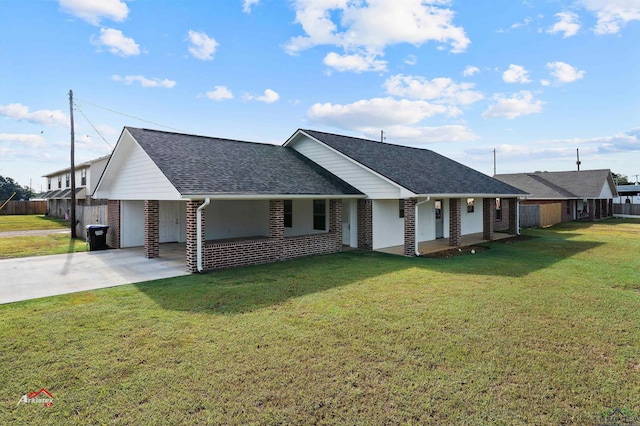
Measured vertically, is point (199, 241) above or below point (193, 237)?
below

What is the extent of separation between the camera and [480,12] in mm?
12227

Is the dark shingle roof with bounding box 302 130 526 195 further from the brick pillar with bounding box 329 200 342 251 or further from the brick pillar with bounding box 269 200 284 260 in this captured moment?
the brick pillar with bounding box 269 200 284 260

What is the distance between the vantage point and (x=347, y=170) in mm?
14938

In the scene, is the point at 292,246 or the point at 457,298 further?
the point at 292,246

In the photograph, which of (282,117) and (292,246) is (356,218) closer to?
(292,246)

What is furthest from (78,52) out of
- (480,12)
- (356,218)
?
(480,12)

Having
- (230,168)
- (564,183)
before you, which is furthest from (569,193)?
(230,168)

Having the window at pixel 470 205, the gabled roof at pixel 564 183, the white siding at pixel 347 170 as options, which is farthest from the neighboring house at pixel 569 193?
the white siding at pixel 347 170

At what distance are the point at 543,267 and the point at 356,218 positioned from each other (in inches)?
271

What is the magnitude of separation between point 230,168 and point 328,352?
892 cm

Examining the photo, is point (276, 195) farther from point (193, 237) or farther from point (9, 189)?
point (9, 189)

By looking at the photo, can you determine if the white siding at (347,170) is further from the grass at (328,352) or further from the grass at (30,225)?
the grass at (30,225)

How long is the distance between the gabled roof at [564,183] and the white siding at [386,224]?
1995 centimetres

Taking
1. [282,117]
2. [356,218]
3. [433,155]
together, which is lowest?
[356,218]
